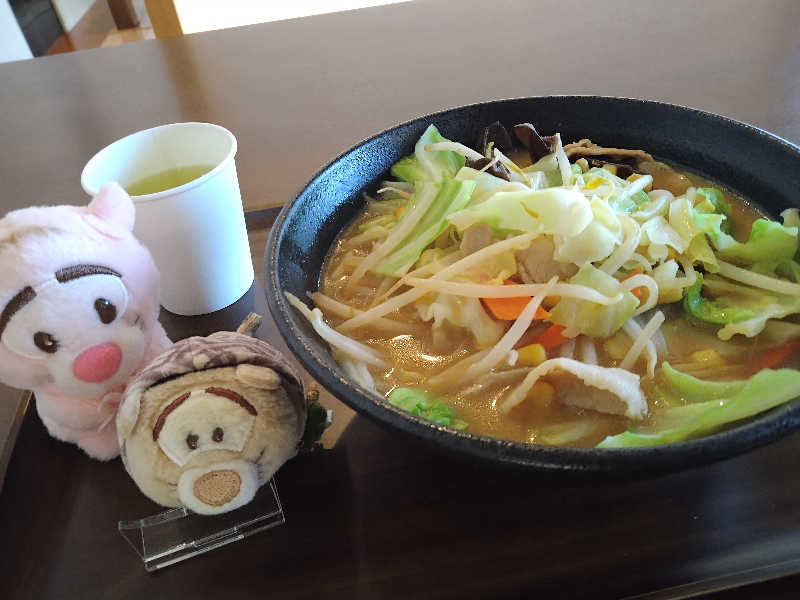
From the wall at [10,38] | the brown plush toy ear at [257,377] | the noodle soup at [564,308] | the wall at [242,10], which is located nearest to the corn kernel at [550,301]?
the noodle soup at [564,308]

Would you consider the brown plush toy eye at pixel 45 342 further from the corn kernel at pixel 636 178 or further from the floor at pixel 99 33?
the floor at pixel 99 33

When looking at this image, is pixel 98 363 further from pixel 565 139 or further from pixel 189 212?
pixel 565 139

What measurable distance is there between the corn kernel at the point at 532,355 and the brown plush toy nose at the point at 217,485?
46 cm

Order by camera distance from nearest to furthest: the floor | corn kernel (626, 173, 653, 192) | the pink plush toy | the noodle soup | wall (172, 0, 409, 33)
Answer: the pink plush toy < the noodle soup < corn kernel (626, 173, 653, 192) < wall (172, 0, 409, 33) < the floor

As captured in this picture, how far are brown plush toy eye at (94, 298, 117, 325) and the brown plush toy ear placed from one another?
202 mm

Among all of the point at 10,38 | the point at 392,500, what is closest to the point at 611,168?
the point at 392,500

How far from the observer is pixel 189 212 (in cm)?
116

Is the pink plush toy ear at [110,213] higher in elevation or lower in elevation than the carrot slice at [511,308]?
higher

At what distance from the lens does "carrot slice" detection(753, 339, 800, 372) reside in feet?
3.28

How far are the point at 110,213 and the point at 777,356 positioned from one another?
3.40 ft

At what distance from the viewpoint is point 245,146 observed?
1909 millimetres

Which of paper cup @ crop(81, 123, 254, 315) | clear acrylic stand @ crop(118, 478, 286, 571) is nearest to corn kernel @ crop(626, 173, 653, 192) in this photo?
paper cup @ crop(81, 123, 254, 315)

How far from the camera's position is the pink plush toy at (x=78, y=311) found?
823mm

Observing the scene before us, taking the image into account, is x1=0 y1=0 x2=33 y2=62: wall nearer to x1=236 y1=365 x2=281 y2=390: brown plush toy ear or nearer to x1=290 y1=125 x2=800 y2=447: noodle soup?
x1=290 y1=125 x2=800 y2=447: noodle soup
